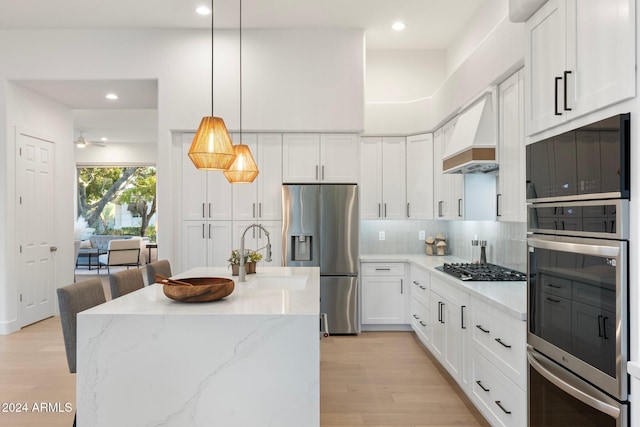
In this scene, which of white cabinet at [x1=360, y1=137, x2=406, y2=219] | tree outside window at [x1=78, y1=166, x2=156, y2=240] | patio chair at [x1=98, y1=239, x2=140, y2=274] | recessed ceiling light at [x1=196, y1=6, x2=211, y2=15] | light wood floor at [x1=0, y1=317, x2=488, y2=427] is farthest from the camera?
tree outside window at [x1=78, y1=166, x2=156, y2=240]

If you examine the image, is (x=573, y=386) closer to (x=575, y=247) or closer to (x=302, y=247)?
(x=575, y=247)

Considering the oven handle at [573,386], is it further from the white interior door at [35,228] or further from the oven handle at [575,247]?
the white interior door at [35,228]

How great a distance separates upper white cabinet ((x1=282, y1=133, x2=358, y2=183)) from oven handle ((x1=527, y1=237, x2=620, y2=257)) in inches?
118

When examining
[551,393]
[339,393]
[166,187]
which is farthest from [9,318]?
[551,393]

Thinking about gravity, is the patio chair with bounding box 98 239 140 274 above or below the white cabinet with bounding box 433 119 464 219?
below

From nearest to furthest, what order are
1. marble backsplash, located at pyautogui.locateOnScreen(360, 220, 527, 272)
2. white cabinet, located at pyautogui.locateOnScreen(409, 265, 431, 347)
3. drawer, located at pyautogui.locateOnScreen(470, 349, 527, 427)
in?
drawer, located at pyautogui.locateOnScreen(470, 349, 527, 427), marble backsplash, located at pyautogui.locateOnScreen(360, 220, 527, 272), white cabinet, located at pyautogui.locateOnScreen(409, 265, 431, 347)

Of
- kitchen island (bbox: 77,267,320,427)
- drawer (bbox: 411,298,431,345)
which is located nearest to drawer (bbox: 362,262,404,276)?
drawer (bbox: 411,298,431,345)

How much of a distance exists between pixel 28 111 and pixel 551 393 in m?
5.77

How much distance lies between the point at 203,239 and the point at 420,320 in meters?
2.44

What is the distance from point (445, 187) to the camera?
4.72 m

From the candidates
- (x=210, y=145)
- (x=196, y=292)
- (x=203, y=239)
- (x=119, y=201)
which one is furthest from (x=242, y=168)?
(x=119, y=201)

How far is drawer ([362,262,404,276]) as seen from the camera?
4992 millimetres

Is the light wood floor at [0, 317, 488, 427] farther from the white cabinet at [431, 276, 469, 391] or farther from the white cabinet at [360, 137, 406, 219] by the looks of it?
the white cabinet at [360, 137, 406, 219]

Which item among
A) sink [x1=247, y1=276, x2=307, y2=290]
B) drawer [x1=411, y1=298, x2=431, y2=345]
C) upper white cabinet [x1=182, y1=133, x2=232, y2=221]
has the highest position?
upper white cabinet [x1=182, y1=133, x2=232, y2=221]
